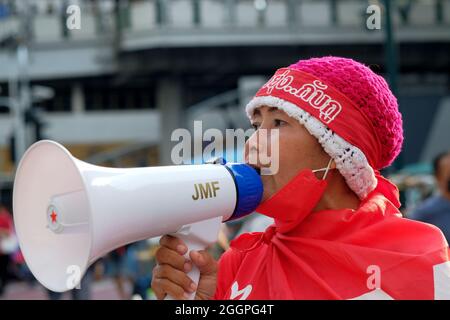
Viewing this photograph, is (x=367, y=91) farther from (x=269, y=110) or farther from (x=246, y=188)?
(x=246, y=188)

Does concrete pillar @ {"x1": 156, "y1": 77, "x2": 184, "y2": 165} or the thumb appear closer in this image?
the thumb

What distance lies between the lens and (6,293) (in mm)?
11742

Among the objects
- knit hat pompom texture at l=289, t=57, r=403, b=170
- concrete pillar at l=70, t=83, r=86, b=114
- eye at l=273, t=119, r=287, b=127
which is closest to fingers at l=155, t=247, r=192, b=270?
eye at l=273, t=119, r=287, b=127

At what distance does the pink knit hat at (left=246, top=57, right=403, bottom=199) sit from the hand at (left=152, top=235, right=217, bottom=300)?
0.40 m

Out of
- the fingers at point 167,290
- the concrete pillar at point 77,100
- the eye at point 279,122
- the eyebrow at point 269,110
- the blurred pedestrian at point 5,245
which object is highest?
the eyebrow at point 269,110

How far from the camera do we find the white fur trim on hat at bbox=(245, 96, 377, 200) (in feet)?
5.16

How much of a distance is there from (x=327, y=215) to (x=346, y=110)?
26 cm

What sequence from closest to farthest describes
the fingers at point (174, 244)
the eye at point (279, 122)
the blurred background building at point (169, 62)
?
the fingers at point (174, 244)
the eye at point (279, 122)
the blurred background building at point (169, 62)

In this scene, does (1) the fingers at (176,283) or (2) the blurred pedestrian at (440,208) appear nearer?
(1) the fingers at (176,283)

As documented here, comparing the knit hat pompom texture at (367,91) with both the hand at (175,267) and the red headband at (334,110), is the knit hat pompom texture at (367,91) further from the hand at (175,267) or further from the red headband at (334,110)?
the hand at (175,267)

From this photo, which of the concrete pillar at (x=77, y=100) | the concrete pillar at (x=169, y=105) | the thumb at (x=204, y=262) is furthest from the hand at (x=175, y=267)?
the concrete pillar at (x=77, y=100)

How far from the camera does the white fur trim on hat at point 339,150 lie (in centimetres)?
157

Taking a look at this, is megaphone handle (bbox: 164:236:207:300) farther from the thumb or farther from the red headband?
the red headband

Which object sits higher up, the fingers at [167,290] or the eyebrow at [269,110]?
the eyebrow at [269,110]
